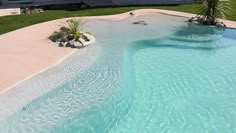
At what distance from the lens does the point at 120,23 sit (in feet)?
61.4

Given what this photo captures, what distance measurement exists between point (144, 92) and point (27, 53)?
466 cm

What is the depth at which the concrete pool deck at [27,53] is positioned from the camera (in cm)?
1048

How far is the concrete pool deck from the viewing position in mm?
10477

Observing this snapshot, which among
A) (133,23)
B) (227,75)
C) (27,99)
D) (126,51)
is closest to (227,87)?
(227,75)

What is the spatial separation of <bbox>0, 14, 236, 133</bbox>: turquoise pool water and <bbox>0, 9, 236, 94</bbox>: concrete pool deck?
0.88m

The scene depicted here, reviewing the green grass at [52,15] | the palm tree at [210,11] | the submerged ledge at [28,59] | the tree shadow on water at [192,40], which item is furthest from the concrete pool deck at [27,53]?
the palm tree at [210,11]

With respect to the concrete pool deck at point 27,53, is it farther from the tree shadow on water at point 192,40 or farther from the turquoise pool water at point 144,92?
the tree shadow on water at point 192,40

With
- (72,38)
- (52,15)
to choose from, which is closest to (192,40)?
(72,38)

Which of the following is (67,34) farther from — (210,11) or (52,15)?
(210,11)

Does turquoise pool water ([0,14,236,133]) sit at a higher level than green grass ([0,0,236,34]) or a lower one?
lower

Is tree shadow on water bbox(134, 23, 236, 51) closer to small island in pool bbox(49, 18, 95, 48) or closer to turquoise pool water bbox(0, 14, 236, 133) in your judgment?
turquoise pool water bbox(0, 14, 236, 133)

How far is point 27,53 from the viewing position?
12602 millimetres

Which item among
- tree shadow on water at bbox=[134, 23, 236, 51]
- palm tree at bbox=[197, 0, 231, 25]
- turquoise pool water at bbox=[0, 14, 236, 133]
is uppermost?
palm tree at bbox=[197, 0, 231, 25]

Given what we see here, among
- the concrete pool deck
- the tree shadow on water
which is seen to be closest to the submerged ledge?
the concrete pool deck
